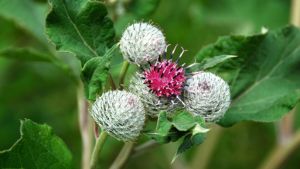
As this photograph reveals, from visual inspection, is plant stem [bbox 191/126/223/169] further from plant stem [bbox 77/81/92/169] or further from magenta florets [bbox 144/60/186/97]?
magenta florets [bbox 144/60/186/97]

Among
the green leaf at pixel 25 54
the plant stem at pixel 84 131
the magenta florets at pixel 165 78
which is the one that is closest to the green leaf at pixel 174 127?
the magenta florets at pixel 165 78

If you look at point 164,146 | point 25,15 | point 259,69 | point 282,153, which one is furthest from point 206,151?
point 25,15

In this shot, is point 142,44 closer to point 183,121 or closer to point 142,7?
point 183,121

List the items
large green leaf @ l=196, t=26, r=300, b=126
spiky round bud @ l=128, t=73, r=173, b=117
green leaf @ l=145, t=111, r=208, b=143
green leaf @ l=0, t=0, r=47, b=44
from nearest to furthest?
1. green leaf @ l=145, t=111, r=208, b=143
2. spiky round bud @ l=128, t=73, r=173, b=117
3. large green leaf @ l=196, t=26, r=300, b=126
4. green leaf @ l=0, t=0, r=47, b=44

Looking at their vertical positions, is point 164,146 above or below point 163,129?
→ below

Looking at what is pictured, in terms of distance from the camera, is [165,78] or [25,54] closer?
[165,78]

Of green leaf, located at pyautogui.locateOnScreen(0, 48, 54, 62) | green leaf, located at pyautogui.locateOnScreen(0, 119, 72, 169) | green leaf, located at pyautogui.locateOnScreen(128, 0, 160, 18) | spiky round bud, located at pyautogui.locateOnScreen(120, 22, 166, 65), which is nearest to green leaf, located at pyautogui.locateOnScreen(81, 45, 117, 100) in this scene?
spiky round bud, located at pyautogui.locateOnScreen(120, 22, 166, 65)
